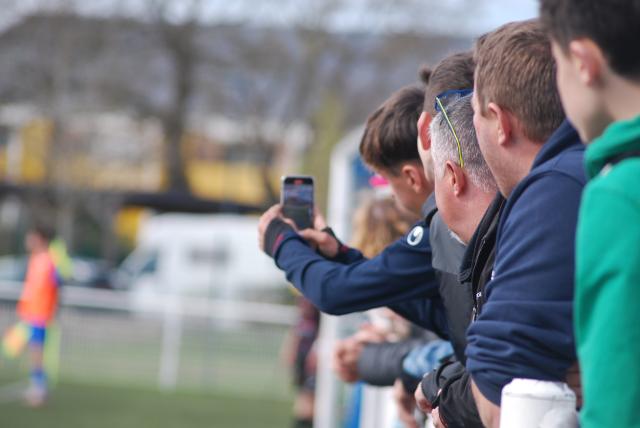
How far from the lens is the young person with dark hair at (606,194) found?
1.53 meters

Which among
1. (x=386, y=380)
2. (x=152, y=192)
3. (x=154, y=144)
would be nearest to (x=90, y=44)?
(x=154, y=144)

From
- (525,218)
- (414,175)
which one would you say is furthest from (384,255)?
(525,218)

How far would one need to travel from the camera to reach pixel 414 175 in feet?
10.4

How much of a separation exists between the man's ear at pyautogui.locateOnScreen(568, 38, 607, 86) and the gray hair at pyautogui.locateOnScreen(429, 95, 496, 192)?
79 cm

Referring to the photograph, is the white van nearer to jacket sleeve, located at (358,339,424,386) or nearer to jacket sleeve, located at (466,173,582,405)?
jacket sleeve, located at (358,339,424,386)

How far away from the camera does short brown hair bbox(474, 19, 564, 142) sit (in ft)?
6.97

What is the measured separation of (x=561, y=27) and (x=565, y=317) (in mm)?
497

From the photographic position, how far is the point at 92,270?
96.0 feet

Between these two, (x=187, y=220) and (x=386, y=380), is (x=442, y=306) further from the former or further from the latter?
(x=187, y=220)

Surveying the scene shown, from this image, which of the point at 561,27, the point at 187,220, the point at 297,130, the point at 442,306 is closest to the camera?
the point at 561,27

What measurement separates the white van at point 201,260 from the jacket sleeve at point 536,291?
2180 centimetres

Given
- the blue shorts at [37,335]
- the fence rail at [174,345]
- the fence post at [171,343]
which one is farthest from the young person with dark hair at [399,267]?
the fence post at [171,343]

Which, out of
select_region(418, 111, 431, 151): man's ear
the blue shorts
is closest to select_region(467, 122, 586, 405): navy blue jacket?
select_region(418, 111, 431, 151): man's ear

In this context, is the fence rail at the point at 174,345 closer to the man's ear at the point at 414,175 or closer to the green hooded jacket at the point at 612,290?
the man's ear at the point at 414,175
